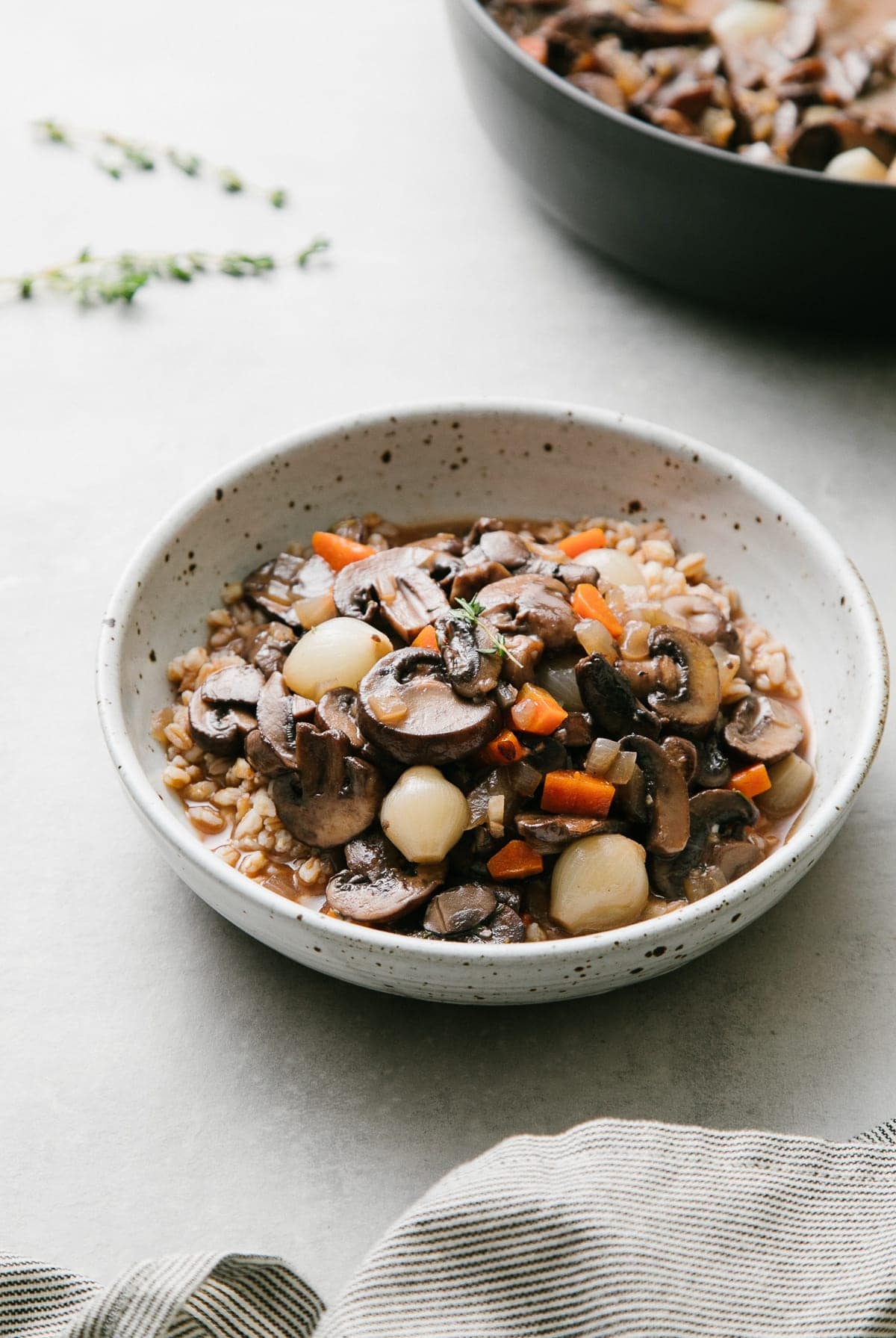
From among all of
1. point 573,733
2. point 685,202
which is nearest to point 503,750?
point 573,733

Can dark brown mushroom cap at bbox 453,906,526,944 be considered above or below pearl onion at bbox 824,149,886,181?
below

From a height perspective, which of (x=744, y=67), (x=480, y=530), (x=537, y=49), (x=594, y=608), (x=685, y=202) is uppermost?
(x=744, y=67)

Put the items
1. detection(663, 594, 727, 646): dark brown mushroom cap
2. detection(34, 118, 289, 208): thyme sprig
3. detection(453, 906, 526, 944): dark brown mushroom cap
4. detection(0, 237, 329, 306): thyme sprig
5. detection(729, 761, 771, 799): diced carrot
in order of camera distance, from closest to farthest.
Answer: detection(453, 906, 526, 944): dark brown mushroom cap, detection(729, 761, 771, 799): diced carrot, detection(663, 594, 727, 646): dark brown mushroom cap, detection(0, 237, 329, 306): thyme sprig, detection(34, 118, 289, 208): thyme sprig

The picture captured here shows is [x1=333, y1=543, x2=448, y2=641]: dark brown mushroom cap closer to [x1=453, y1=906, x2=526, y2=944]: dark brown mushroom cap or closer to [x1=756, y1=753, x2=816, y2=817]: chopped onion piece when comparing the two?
[x1=453, y1=906, x2=526, y2=944]: dark brown mushroom cap

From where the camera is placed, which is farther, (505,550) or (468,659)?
(505,550)

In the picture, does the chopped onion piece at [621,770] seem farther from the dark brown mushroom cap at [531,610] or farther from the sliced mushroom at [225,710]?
the sliced mushroom at [225,710]

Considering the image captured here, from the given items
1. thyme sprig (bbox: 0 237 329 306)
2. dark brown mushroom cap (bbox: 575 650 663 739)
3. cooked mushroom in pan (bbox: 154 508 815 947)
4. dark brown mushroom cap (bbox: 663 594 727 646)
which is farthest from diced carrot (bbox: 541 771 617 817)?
thyme sprig (bbox: 0 237 329 306)

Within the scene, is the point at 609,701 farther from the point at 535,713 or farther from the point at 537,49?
the point at 537,49
